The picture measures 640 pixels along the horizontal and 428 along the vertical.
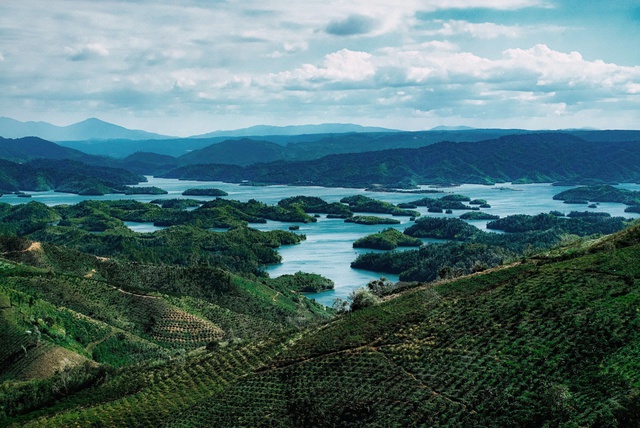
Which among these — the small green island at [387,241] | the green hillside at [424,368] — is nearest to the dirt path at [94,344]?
the green hillside at [424,368]

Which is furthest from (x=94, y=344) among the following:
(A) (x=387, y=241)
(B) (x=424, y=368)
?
(A) (x=387, y=241)

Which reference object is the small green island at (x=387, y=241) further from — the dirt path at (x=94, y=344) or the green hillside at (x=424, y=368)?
the green hillside at (x=424, y=368)

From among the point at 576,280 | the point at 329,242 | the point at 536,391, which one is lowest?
the point at 329,242

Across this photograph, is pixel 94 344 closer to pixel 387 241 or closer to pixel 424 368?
pixel 424 368

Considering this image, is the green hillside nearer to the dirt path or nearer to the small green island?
the dirt path

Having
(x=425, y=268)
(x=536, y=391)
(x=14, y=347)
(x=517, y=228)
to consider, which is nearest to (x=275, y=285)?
(x=425, y=268)

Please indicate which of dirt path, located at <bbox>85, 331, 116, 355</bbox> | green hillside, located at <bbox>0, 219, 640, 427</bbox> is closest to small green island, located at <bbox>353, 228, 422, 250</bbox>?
dirt path, located at <bbox>85, 331, 116, 355</bbox>

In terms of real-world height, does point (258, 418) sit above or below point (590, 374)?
below

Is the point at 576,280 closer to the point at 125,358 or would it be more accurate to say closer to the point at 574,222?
the point at 125,358
